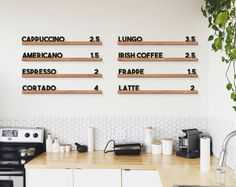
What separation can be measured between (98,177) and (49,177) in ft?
1.42

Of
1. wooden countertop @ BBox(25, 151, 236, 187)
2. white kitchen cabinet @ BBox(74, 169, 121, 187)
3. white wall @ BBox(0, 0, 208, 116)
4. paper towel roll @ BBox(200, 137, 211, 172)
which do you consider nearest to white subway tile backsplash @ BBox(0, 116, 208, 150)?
white wall @ BBox(0, 0, 208, 116)

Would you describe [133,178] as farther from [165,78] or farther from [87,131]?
[165,78]

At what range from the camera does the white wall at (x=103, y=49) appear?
334 cm

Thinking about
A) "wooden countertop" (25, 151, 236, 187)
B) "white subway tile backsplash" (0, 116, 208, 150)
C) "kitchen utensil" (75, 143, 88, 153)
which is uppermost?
"white subway tile backsplash" (0, 116, 208, 150)

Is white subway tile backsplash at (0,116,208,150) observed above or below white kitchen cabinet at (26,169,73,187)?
above

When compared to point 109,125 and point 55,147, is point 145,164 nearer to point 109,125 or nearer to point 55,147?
point 109,125

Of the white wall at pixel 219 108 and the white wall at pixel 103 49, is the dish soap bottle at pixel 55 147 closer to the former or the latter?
the white wall at pixel 103 49

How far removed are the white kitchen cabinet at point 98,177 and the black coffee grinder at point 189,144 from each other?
680 mm

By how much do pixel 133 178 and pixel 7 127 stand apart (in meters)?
1.48

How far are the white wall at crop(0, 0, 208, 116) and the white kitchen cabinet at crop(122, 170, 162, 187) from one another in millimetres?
762

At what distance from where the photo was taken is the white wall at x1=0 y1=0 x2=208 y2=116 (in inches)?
131

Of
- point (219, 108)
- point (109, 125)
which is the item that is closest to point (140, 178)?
point (109, 125)

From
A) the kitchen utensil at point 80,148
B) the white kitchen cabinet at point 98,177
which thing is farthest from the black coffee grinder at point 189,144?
the kitchen utensil at point 80,148

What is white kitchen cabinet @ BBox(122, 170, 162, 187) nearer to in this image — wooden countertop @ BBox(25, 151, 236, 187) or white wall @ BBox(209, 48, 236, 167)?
wooden countertop @ BBox(25, 151, 236, 187)
